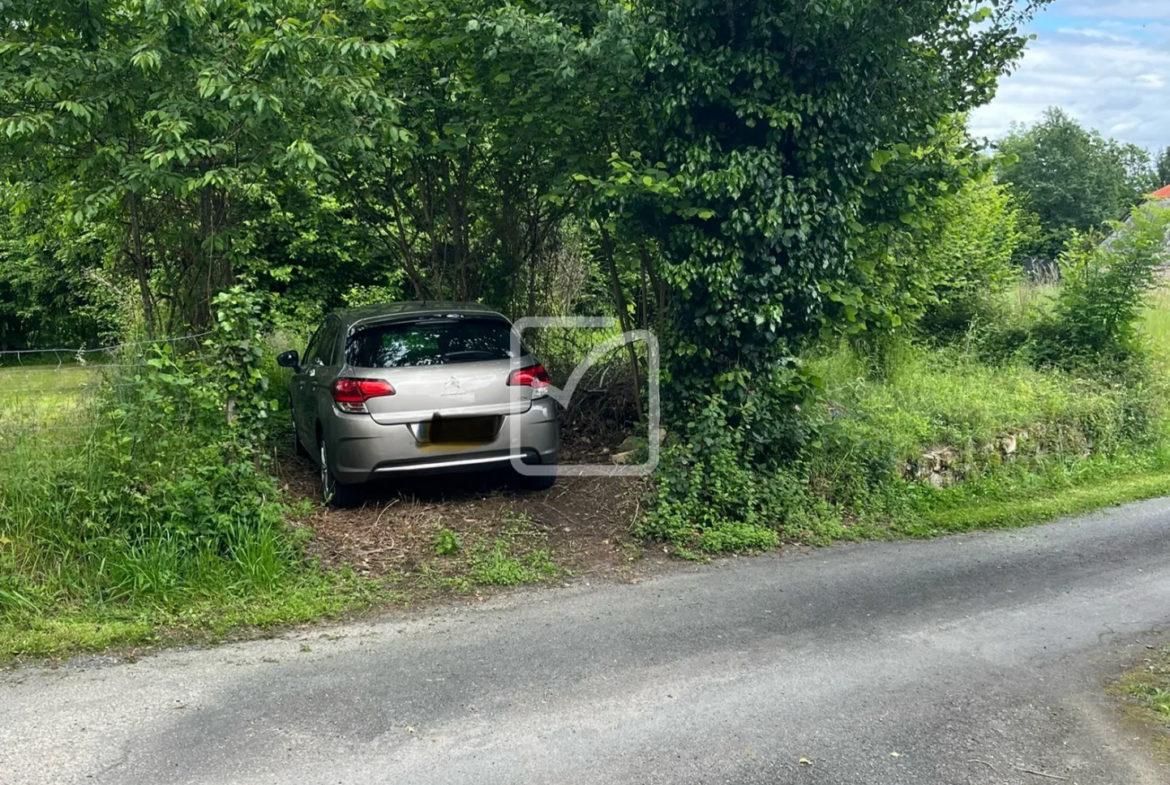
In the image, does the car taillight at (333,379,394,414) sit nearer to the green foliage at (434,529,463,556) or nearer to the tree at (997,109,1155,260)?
A: the green foliage at (434,529,463,556)

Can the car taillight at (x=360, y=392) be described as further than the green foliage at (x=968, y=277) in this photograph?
No

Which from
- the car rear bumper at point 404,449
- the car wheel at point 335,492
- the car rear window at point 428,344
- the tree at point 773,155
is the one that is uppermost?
the tree at point 773,155

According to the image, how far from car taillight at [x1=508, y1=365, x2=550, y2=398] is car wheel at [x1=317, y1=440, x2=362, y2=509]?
1539 mm

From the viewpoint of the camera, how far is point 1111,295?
1078 cm

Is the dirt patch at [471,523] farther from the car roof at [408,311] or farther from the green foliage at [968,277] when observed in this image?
the green foliage at [968,277]

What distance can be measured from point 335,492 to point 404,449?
810mm

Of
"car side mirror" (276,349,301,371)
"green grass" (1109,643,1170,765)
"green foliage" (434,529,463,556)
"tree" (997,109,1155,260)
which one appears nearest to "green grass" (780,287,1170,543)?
"green grass" (1109,643,1170,765)

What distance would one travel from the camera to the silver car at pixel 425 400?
6234mm

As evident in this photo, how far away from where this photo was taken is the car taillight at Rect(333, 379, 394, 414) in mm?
6219

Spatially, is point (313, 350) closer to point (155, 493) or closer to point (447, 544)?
point (155, 493)

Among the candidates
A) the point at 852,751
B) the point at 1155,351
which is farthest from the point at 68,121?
the point at 1155,351

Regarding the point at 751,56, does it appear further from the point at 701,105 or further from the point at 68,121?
the point at 68,121

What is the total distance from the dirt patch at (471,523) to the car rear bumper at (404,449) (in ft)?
1.27

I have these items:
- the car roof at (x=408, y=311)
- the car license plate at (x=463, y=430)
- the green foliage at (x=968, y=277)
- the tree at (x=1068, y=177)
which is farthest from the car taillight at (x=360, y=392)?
the tree at (x=1068, y=177)
